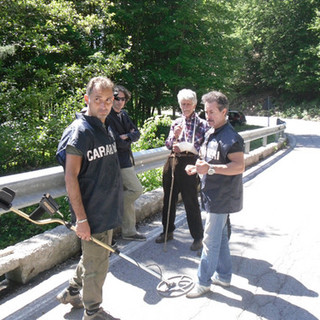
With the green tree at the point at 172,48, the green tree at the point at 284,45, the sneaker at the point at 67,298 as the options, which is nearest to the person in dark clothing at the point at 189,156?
the sneaker at the point at 67,298

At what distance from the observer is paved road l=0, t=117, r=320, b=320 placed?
3043 millimetres

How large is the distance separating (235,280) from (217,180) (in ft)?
3.74

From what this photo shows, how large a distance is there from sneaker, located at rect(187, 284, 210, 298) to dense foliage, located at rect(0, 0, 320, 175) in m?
5.13

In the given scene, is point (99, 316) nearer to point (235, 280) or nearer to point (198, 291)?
point (198, 291)

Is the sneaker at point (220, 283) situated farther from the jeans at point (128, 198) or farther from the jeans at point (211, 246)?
the jeans at point (128, 198)

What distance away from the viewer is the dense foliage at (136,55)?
837 cm

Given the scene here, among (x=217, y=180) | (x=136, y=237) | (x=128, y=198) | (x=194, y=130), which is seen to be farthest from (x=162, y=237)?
(x=217, y=180)

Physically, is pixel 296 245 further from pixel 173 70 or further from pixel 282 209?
pixel 173 70

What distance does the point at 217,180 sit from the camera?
3.28 meters

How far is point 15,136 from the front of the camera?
289 inches

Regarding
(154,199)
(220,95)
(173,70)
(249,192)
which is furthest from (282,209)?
(173,70)

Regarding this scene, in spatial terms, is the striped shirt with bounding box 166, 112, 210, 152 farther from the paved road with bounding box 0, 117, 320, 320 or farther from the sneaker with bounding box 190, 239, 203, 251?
the paved road with bounding box 0, 117, 320, 320

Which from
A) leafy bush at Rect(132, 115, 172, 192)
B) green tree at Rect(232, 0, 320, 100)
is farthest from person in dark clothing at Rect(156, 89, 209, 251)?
green tree at Rect(232, 0, 320, 100)

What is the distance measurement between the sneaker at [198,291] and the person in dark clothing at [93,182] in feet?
2.73
